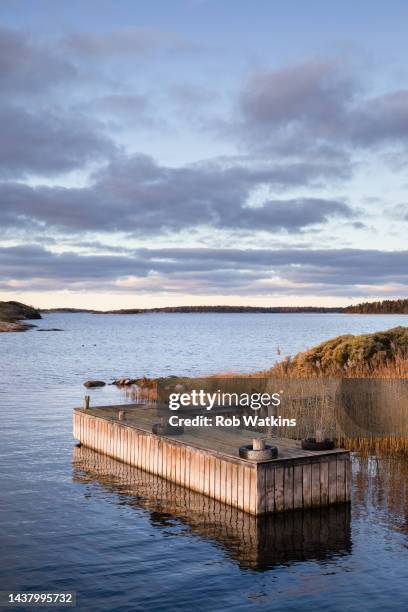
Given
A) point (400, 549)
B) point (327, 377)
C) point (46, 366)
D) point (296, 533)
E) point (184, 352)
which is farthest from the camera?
point (184, 352)

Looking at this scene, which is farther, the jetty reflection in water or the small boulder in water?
the small boulder in water

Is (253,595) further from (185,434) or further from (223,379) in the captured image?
(223,379)

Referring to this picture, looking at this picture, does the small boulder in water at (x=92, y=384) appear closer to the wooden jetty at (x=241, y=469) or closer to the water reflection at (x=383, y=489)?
the wooden jetty at (x=241, y=469)

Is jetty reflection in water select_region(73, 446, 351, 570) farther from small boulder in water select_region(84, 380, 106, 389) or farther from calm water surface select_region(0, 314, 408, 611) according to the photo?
small boulder in water select_region(84, 380, 106, 389)

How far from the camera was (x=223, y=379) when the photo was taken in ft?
112

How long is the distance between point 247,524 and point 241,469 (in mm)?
1304

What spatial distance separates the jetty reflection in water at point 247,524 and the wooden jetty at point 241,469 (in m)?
0.26

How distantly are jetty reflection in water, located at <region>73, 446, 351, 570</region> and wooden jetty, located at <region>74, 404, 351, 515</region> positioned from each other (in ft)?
0.85

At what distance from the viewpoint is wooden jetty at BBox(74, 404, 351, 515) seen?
15469mm

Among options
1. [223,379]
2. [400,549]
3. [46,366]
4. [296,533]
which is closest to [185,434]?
[296,533]

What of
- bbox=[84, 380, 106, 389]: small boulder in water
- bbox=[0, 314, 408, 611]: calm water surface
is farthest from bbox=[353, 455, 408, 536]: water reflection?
bbox=[84, 380, 106, 389]: small boulder in water

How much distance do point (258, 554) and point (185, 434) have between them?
6370 millimetres

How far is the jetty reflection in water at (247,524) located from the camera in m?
13.6

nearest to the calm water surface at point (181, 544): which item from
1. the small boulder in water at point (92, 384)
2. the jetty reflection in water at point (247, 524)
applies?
the jetty reflection in water at point (247, 524)
